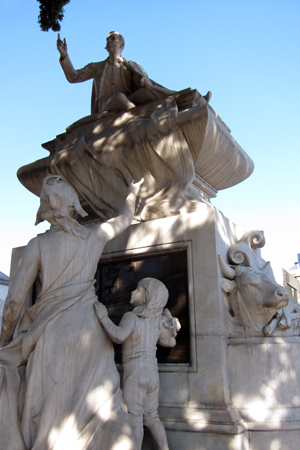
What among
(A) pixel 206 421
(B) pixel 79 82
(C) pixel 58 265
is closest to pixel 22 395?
(C) pixel 58 265

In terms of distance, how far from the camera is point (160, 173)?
5.04 metres

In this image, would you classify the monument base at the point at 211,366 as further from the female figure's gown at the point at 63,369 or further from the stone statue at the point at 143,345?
the female figure's gown at the point at 63,369

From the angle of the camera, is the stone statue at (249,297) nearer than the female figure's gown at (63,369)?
No

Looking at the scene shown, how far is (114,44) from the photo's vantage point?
244 inches

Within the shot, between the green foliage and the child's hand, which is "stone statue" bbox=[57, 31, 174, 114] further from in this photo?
the child's hand

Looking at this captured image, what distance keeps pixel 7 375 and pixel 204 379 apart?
1681 mm

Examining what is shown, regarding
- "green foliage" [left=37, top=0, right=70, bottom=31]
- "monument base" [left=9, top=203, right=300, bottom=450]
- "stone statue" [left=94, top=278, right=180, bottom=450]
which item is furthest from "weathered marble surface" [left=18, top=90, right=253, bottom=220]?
"green foliage" [left=37, top=0, right=70, bottom=31]

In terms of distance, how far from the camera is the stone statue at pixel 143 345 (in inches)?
137

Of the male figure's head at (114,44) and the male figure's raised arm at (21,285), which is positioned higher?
the male figure's head at (114,44)

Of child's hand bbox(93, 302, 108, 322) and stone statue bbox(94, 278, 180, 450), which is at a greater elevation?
child's hand bbox(93, 302, 108, 322)

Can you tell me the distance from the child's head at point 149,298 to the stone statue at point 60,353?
43cm

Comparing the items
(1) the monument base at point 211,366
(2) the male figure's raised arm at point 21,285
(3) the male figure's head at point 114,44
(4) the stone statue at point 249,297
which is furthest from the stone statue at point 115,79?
(2) the male figure's raised arm at point 21,285

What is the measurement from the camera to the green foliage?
6633mm

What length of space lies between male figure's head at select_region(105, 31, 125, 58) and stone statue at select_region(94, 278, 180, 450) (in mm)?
3819
